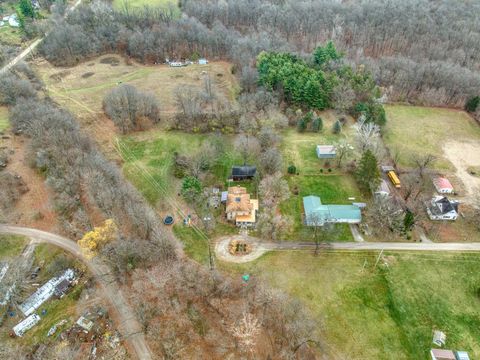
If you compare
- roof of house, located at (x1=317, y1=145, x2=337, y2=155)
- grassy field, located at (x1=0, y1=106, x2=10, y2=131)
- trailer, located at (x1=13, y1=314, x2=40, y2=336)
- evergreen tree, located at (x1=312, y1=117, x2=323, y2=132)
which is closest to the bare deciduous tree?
roof of house, located at (x1=317, y1=145, x2=337, y2=155)

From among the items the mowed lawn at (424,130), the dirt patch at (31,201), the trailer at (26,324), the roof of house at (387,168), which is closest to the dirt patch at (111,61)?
the dirt patch at (31,201)

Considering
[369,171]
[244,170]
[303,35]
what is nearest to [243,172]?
[244,170]

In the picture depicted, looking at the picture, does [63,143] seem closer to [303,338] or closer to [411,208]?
[303,338]

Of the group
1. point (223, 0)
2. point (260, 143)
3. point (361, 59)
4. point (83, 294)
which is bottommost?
point (83, 294)

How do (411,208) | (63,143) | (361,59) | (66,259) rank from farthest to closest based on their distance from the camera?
(361,59) → (63,143) → (411,208) → (66,259)

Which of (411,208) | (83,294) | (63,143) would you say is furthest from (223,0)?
(83,294)

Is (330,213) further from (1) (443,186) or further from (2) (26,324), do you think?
(2) (26,324)

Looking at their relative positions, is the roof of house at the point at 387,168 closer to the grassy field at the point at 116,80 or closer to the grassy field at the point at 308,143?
the grassy field at the point at 308,143
